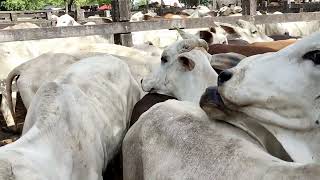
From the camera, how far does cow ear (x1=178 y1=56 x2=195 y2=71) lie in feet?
13.6

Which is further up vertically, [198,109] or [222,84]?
[222,84]

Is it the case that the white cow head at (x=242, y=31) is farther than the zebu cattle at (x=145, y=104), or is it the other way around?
the white cow head at (x=242, y=31)

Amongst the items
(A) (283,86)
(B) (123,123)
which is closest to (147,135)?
(A) (283,86)

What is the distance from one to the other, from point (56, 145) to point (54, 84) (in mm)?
617

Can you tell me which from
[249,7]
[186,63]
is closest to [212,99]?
[186,63]

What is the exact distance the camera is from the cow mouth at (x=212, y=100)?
2717 mm

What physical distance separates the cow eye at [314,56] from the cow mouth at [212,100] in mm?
454

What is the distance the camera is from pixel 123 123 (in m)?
3.87

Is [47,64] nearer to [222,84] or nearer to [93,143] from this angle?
[93,143]

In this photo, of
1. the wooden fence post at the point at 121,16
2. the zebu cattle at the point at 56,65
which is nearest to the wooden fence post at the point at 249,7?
the wooden fence post at the point at 121,16

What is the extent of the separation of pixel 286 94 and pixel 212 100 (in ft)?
1.25

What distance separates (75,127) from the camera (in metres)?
3.19

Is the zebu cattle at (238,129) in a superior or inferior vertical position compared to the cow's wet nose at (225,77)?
inferior

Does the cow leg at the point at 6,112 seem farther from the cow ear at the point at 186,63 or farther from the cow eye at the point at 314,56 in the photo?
the cow eye at the point at 314,56
